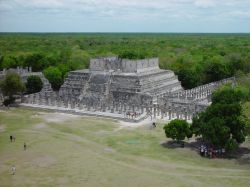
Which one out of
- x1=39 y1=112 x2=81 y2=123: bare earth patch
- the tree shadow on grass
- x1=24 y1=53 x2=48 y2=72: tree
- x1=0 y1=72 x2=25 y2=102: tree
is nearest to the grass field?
the tree shadow on grass

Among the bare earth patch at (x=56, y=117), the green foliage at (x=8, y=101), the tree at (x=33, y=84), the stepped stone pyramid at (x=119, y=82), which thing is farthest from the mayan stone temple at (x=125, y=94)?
the green foliage at (x=8, y=101)

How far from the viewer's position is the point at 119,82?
5131 centimetres

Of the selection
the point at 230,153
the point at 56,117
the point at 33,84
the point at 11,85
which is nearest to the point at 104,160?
the point at 230,153

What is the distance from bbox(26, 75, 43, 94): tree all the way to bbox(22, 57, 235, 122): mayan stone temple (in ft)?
3.65

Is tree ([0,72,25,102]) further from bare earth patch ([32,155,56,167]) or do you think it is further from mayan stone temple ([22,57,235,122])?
bare earth patch ([32,155,56,167])

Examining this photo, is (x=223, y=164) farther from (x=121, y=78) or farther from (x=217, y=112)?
(x=121, y=78)

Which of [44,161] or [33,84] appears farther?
[33,84]

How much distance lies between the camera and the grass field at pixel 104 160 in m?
24.7

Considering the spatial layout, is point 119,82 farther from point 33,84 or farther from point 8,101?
point 8,101

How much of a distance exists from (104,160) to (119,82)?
2340 centimetres

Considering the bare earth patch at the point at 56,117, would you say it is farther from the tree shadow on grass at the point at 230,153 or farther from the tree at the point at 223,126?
the tree at the point at 223,126

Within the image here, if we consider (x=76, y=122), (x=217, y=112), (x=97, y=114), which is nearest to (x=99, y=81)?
(x=97, y=114)

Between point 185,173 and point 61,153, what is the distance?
10.2m

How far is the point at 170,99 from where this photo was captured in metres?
46.9
